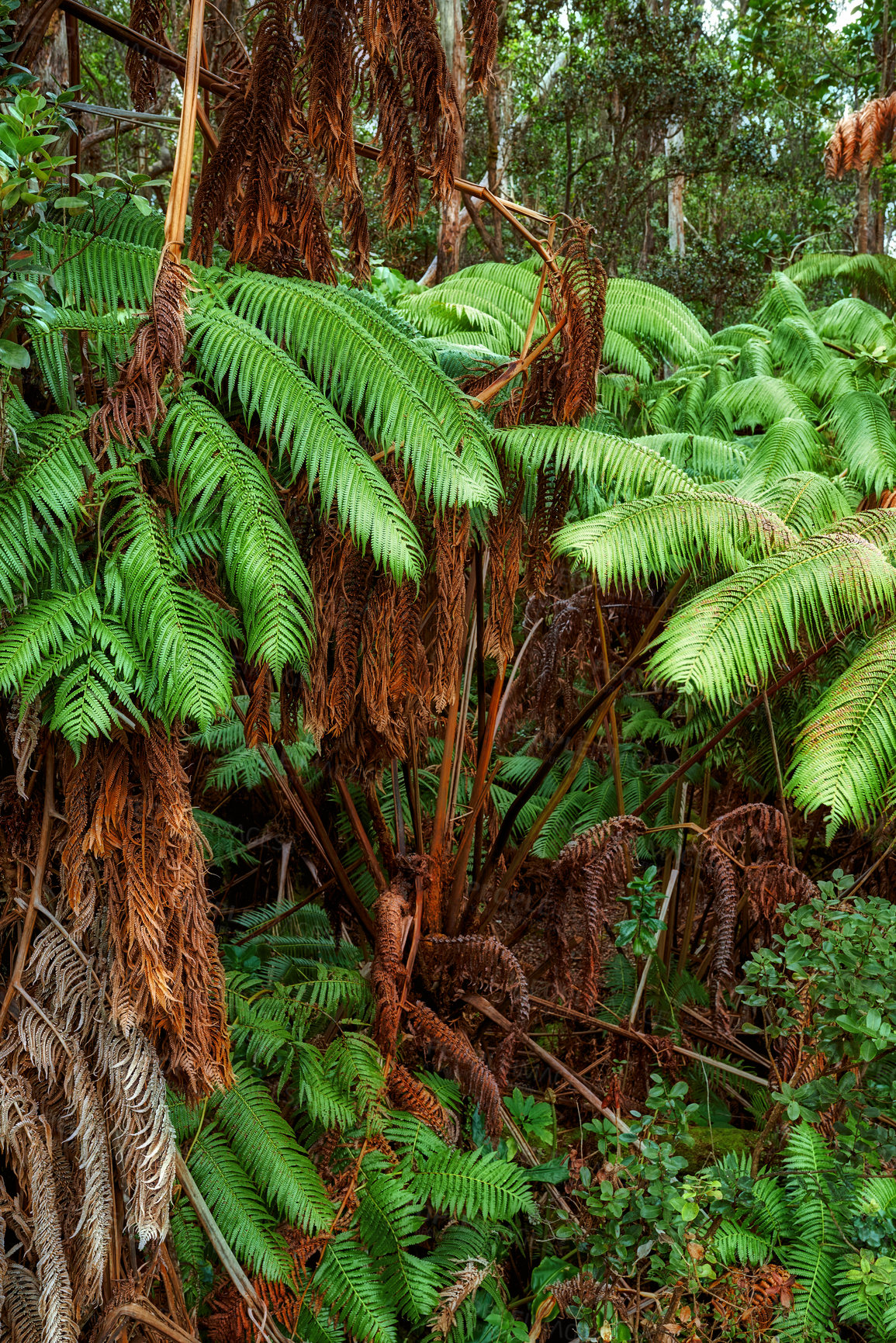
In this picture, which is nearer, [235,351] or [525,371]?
[235,351]

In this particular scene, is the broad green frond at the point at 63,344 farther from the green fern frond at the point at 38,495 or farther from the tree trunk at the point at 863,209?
the tree trunk at the point at 863,209

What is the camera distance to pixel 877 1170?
1.85m

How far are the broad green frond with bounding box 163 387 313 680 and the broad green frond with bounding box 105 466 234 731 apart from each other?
55 mm

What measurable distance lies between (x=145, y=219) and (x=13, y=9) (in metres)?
0.35

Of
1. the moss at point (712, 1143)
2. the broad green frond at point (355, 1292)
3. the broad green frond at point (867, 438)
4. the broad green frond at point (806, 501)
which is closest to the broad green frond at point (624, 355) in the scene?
the broad green frond at point (867, 438)

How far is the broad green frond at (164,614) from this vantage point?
47.4 inches

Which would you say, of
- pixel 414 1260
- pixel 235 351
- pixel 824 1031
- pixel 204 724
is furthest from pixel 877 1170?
pixel 235 351

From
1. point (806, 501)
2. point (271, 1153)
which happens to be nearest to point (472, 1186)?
point (271, 1153)

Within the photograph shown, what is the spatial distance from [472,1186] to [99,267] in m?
1.70

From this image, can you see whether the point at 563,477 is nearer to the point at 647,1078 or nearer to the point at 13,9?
the point at 13,9

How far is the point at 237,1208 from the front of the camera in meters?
1.67

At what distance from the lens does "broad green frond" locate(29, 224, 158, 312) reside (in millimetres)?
1442

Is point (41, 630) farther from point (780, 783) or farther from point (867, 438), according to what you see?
point (867, 438)

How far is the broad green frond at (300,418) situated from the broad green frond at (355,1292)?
1.24 meters
